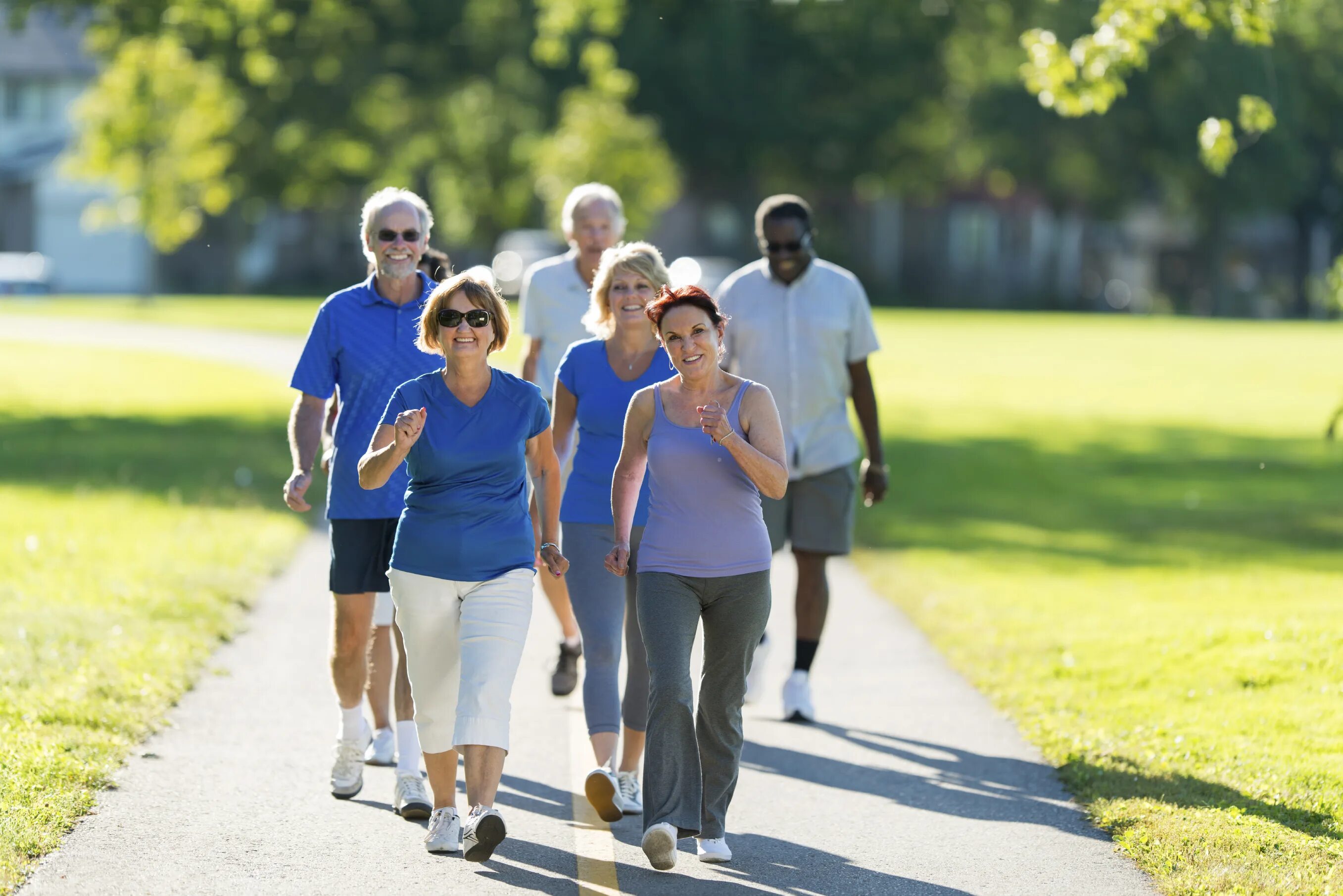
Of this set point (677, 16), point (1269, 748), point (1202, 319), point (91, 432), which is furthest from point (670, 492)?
point (1202, 319)

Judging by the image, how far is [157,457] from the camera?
1938cm

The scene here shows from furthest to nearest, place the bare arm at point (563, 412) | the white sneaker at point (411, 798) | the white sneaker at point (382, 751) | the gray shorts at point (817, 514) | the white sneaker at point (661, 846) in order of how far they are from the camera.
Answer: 1. the gray shorts at point (817, 514)
2. the white sneaker at point (382, 751)
3. the bare arm at point (563, 412)
4. the white sneaker at point (411, 798)
5. the white sneaker at point (661, 846)

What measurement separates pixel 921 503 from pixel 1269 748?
32.8ft

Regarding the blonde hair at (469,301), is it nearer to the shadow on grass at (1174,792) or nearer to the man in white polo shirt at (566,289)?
the man in white polo shirt at (566,289)

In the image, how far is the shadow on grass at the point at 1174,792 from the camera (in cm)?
661

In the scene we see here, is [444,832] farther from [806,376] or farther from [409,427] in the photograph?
[806,376]

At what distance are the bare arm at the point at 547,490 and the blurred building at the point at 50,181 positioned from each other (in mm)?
63936

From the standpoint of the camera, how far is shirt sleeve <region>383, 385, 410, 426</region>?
5.87 metres

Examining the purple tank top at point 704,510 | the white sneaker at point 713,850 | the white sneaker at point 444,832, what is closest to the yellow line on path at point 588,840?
the white sneaker at point 713,850

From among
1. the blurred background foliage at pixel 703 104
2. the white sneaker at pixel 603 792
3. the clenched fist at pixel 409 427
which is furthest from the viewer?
the blurred background foliage at pixel 703 104

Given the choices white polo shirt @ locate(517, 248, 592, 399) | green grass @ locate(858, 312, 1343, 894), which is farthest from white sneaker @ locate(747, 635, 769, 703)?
white polo shirt @ locate(517, 248, 592, 399)

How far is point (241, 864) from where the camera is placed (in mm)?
5977

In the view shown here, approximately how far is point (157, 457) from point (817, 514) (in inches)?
489

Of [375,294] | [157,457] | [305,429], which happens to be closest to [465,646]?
[305,429]
